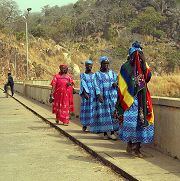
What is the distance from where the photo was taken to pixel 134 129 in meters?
7.84

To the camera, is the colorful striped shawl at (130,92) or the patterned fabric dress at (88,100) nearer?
the colorful striped shawl at (130,92)

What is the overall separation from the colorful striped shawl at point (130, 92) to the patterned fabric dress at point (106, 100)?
2.23 meters

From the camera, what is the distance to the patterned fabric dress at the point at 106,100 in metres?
10.3

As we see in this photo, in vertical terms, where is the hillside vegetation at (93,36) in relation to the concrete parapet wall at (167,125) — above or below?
above

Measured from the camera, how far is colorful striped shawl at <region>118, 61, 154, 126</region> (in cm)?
781

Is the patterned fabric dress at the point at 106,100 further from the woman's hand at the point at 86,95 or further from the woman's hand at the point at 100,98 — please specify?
the woman's hand at the point at 86,95

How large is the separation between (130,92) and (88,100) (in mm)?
3746

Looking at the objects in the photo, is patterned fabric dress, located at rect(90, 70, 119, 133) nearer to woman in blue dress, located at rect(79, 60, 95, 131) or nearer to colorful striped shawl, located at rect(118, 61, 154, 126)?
woman in blue dress, located at rect(79, 60, 95, 131)

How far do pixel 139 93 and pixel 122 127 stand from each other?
649 millimetres

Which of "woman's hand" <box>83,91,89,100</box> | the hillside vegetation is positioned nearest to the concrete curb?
"woman's hand" <box>83,91,89,100</box>

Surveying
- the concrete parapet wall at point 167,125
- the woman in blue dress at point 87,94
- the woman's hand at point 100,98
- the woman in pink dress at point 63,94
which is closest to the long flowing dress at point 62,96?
the woman in pink dress at point 63,94

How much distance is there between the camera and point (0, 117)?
18078mm

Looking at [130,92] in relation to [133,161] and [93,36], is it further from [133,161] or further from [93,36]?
[93,36]

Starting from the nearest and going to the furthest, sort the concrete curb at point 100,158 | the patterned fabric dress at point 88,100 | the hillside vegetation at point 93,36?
the concrete curb at point 100,158 → the patterned fabric dress at point 88,100 → the hillside vegetation at point 93,36
